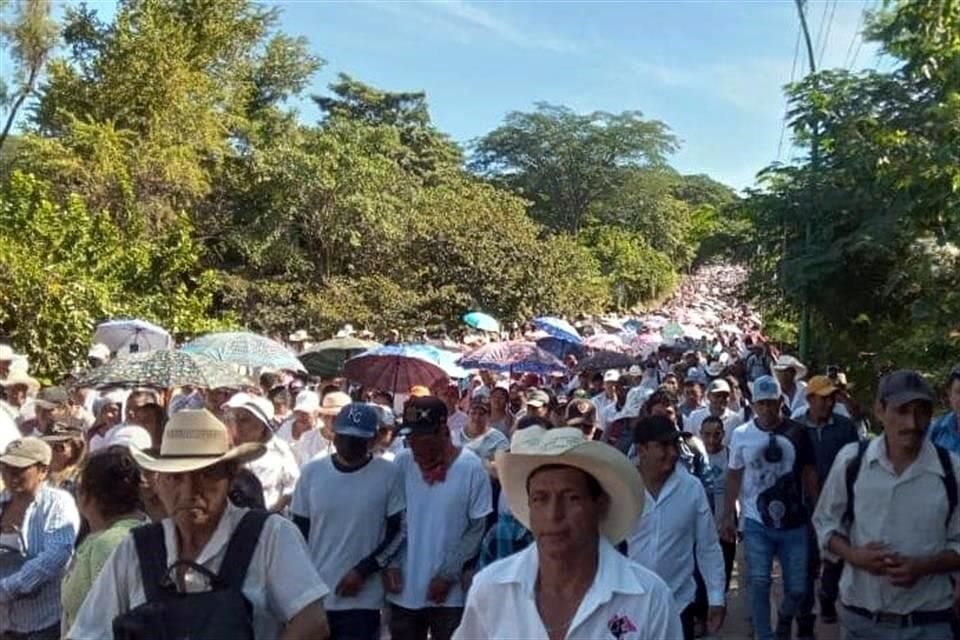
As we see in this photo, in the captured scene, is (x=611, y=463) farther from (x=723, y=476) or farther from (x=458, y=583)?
(x=723, y=476)

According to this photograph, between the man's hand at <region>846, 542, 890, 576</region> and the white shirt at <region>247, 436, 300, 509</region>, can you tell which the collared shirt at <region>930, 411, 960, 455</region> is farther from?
the white shirt at <region>247, 436, 300, 509</region>

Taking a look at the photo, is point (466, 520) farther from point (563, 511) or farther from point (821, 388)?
point (821, 388)

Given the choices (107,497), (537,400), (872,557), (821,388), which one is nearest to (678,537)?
(872,557)

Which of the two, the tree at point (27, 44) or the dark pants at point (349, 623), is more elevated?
the tree at point (27, 44)

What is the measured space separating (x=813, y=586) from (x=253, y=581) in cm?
564

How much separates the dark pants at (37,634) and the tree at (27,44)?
90.2 ft

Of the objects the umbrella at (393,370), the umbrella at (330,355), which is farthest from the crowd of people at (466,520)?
the umbrella at (330,355)

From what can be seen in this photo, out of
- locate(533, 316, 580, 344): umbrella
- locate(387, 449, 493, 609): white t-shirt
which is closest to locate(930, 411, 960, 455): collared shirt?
locate(387, 449, 493, 609): white t-shirt

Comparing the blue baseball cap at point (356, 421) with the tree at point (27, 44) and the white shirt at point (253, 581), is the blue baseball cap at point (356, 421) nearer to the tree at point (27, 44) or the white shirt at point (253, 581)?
the white shirt at point (253, 581)

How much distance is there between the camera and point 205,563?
9.70 feet

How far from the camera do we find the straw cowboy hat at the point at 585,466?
2850mm

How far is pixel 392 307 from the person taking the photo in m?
31.9

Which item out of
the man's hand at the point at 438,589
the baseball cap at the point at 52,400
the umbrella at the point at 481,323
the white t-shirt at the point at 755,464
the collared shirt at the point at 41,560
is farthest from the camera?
the umbrella at the point at 481,323

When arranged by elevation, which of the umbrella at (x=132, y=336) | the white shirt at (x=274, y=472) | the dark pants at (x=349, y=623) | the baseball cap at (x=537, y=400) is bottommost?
the dark pants at (x=349, y=623)
